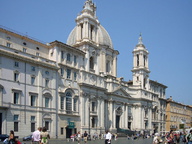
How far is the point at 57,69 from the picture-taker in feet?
168

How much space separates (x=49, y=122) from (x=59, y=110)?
10.7ft

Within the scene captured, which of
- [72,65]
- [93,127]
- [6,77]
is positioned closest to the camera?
[6,77]

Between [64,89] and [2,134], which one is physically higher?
[64,89]

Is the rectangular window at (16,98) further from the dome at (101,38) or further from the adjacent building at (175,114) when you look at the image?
the adjacent building at (175,114)

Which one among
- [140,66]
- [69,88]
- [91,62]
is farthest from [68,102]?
[140,66]

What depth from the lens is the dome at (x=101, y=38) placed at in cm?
7400

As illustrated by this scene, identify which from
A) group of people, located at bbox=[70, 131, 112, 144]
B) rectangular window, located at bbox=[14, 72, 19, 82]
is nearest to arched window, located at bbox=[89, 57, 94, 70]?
group of people, located at bbox=[70, 131, 112, 144]

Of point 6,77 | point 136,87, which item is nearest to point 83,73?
point 6,77

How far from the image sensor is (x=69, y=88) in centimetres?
5381

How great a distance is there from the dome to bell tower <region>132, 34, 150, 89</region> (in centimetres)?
1141

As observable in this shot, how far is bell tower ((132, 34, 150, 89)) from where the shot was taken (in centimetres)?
8400

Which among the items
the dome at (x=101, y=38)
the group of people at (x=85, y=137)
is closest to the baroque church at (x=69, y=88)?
the dome at (x=101, y=38)

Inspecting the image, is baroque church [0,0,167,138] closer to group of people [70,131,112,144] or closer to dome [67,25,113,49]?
dome [67,25,113,49]

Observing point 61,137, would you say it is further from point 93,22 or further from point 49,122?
point 93,22
